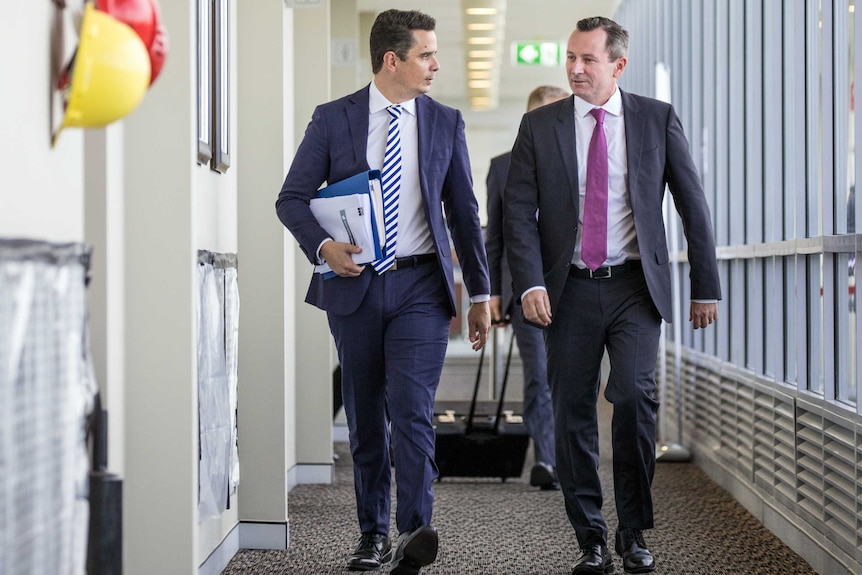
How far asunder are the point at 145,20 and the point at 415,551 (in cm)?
176

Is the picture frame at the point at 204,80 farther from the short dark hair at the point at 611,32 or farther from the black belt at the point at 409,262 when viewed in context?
the short dark hair at the point at 611,32

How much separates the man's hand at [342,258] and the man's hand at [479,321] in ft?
1.41

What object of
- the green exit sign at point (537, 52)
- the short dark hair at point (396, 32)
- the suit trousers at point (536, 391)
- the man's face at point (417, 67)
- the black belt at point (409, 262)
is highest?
the green exit sign at point (537, 52)

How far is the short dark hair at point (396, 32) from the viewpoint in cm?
336

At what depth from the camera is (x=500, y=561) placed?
3.65m

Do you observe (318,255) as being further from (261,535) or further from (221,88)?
(261,535)

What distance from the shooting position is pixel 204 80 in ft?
10.7

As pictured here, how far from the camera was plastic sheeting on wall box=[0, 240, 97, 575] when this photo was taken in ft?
5.08

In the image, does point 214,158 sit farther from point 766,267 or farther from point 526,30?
point 526,30

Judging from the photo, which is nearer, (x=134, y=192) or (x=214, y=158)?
(x=134, y=192)

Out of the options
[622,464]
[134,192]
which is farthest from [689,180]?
[134,192]

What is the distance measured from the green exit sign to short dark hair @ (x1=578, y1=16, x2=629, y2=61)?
22.0 ft

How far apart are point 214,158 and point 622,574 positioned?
1.78 m

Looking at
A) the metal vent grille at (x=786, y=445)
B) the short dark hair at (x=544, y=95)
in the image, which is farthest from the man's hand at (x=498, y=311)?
the metal vent grille at (x=786, y=445)
